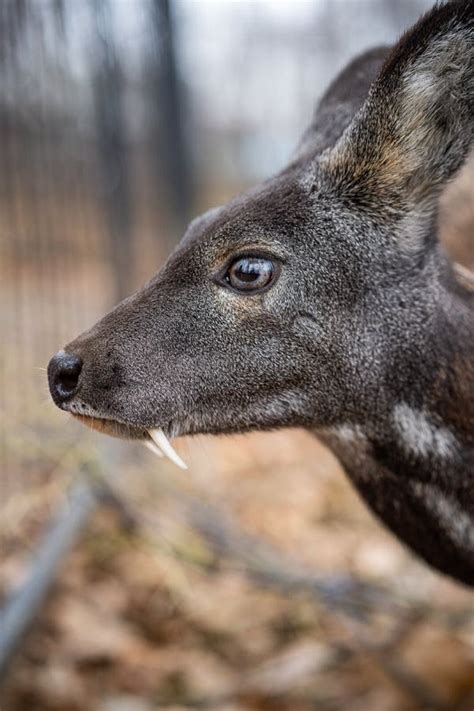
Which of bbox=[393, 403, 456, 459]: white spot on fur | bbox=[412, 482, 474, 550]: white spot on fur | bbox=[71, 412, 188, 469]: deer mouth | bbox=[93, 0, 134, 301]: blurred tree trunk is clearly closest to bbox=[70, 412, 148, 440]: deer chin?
bbox=[71, 412, 188, 469]: deer mouth

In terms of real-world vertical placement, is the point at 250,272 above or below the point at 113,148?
above

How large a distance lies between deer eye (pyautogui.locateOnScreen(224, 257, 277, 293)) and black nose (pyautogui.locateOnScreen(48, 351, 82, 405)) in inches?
20.2

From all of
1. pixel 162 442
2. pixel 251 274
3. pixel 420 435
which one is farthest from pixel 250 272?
pixel 420 435

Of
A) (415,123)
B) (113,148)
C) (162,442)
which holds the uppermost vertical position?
(415,123)

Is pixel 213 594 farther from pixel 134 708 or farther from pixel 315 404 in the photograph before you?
pixel 315 404

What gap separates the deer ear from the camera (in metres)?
2.43

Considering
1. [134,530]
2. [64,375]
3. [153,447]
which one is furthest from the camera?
[134,530]

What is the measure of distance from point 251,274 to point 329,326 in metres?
0.28

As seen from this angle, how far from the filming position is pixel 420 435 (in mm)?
2742

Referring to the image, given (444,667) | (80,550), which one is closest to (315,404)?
(444,667)

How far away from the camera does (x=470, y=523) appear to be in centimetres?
283

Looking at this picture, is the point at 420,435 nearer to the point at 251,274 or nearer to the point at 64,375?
the point at 251,274

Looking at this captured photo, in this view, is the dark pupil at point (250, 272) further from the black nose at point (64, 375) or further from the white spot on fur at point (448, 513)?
the white spot on fur at point (448, 513)

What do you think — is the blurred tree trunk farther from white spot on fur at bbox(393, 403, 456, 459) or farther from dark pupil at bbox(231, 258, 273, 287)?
white spot on fur at bbox(393, 403, 456, 459)
